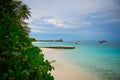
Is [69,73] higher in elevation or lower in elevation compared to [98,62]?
lower

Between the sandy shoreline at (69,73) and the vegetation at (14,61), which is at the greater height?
the vegetation at (14,61)

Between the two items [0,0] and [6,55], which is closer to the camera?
[6,55]

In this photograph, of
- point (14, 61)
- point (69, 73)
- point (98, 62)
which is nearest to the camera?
point (14, 61)

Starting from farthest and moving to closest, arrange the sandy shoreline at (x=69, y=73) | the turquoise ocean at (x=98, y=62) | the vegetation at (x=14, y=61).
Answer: the turquoise ocean at (x=98, y=62), the sandy shoreline at (x=69, y=73), the vegetation at (x=14, y=61)

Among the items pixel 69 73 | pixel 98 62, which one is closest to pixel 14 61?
pixel 69 73

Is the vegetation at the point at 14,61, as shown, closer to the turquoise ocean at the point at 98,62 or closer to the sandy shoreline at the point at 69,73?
the sandy shoreline at the point at 69,73

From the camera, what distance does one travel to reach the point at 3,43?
2365 millimetres

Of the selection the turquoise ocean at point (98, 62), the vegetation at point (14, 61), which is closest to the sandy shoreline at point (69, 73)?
the turquoise ocean at point (98, 62)

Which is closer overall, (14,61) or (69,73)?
(14,61)

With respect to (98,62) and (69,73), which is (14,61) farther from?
(98,62)

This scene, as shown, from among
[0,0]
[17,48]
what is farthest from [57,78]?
[17,48]

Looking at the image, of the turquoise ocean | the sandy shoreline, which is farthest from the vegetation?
the turquoise ocean

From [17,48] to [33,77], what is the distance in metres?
0.48

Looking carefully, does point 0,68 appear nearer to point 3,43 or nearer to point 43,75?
→ point 3,43
